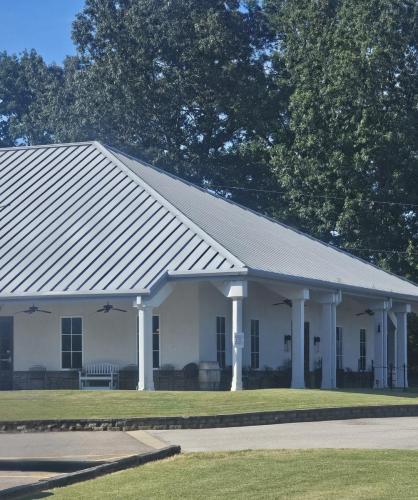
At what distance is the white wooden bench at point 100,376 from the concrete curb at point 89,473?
13.2m

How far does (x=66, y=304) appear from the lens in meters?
30.6

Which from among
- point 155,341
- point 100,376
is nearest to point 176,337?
point 155,341

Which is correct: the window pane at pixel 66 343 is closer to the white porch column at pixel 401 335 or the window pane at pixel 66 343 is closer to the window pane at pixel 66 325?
the window pane at pixel 66 325

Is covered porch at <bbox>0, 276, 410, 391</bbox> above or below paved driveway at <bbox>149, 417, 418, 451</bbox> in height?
above

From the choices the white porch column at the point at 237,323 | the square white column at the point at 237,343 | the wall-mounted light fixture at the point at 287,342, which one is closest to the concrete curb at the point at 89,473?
the white porch column at the point at 237,323

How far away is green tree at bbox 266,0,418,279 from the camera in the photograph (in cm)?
4688

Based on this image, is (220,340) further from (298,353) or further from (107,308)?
(107,308)

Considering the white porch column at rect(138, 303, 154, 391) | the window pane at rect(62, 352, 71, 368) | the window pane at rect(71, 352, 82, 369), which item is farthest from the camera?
the window pane at rect(62, 352, 71, 368)

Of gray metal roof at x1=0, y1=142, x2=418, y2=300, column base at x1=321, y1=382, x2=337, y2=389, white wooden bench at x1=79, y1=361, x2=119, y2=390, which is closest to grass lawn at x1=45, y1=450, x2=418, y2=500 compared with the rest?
gray metal roof at x1=0, y1=142, x2=418, y2=300

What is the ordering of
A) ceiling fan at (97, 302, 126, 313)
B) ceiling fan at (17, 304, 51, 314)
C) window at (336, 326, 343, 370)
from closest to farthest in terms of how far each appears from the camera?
ceiling fan at (97, 302, 126, 313), ceiling fan at (17, 304, 51, 314), window at (336, 326, 343, 370)

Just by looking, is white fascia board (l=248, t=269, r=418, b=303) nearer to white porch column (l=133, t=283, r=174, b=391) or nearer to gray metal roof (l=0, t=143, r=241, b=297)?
gray metal roof (l=0, t=143, r=241, b=297)

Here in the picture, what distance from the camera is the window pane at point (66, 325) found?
30.9m

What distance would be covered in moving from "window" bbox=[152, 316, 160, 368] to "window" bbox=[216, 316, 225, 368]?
1.73 meters

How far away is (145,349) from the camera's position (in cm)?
2738
